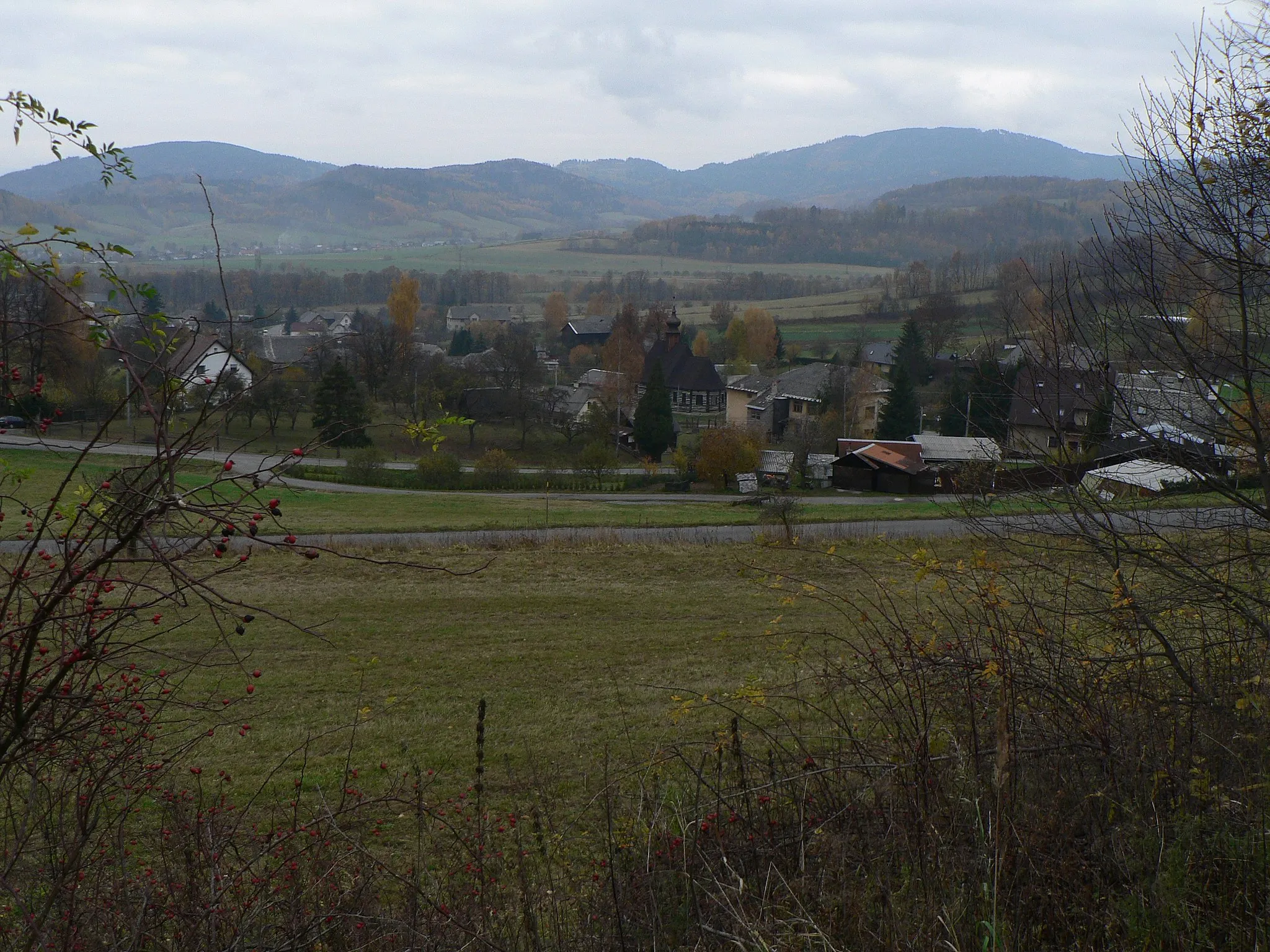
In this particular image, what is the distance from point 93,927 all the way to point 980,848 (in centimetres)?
308

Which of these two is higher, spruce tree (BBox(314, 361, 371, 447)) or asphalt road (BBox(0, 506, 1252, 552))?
spruce tree (BBox(314, 361, 371, 447))

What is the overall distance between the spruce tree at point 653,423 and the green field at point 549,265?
107 metres

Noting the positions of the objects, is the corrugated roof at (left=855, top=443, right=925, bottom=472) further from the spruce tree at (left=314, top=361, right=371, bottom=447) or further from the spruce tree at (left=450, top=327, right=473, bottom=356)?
the spruce tree at (left=450, top=327, right=473, bottom=356)

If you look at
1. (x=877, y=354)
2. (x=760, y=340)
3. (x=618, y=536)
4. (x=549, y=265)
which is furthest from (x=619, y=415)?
(x=549, y=265)

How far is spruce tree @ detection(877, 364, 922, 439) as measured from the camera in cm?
4688

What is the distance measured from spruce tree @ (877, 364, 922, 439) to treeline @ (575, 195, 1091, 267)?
11759cm

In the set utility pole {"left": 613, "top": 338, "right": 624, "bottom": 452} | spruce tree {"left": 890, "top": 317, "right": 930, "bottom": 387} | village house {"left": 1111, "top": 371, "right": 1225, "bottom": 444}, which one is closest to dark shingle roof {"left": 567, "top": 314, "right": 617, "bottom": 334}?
utility pole {"left": 613, "top": 338, "right": 624, "bottom": 452}

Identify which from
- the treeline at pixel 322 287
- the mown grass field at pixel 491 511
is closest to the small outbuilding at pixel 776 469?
the mown grass field at pixel 491 511

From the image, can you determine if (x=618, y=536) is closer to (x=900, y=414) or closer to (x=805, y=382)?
(x=900, y=414)

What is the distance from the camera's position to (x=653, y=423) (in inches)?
1833

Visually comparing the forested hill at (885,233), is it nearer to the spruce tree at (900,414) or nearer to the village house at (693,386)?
the village house at (693,386)

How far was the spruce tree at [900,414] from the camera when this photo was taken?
4688 centimetres

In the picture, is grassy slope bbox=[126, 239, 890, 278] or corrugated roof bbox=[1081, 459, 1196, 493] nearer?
corrugated roof bbox=[1081, 459, 1196, 493]

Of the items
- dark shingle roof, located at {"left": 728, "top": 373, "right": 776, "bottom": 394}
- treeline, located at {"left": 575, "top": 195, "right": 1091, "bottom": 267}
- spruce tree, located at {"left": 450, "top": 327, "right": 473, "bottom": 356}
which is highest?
treeline, located at {"left": 575, "top": 195, "right": 1091, "bottom": 267}
